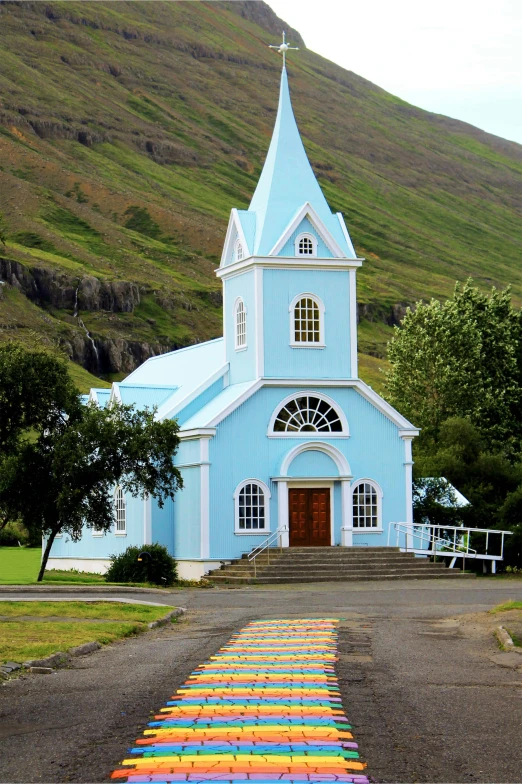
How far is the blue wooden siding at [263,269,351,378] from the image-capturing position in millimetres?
42938

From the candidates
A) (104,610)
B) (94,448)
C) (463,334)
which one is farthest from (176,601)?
(463,334)

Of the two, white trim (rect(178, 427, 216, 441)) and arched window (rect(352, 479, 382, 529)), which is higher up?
white trim (rect(178, 427, 216, 441))

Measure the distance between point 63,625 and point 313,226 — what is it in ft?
83.9

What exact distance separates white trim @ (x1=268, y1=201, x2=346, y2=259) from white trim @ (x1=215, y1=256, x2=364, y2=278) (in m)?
0.25

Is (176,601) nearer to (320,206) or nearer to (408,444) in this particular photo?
(408,444)

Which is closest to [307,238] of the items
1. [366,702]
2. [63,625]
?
[63,625]

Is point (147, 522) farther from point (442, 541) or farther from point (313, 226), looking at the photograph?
point (313, 226)

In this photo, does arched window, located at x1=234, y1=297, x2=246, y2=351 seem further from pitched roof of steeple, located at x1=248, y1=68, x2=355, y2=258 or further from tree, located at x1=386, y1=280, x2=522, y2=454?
tree, located at x1=386, y1=280, x2=522, y2=454

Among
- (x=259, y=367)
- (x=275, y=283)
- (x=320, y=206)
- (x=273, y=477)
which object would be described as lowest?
(x=273, y=477)

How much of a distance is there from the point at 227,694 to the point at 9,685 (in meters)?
2.76

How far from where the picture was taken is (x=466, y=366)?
58.7 m

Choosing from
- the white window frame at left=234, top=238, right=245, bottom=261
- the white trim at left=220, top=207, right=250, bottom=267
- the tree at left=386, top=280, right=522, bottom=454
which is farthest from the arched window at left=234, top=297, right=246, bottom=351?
the tree at left=386, top=280, right=522, bottom=454

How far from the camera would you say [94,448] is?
35625mm

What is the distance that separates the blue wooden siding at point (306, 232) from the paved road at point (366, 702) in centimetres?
2223
